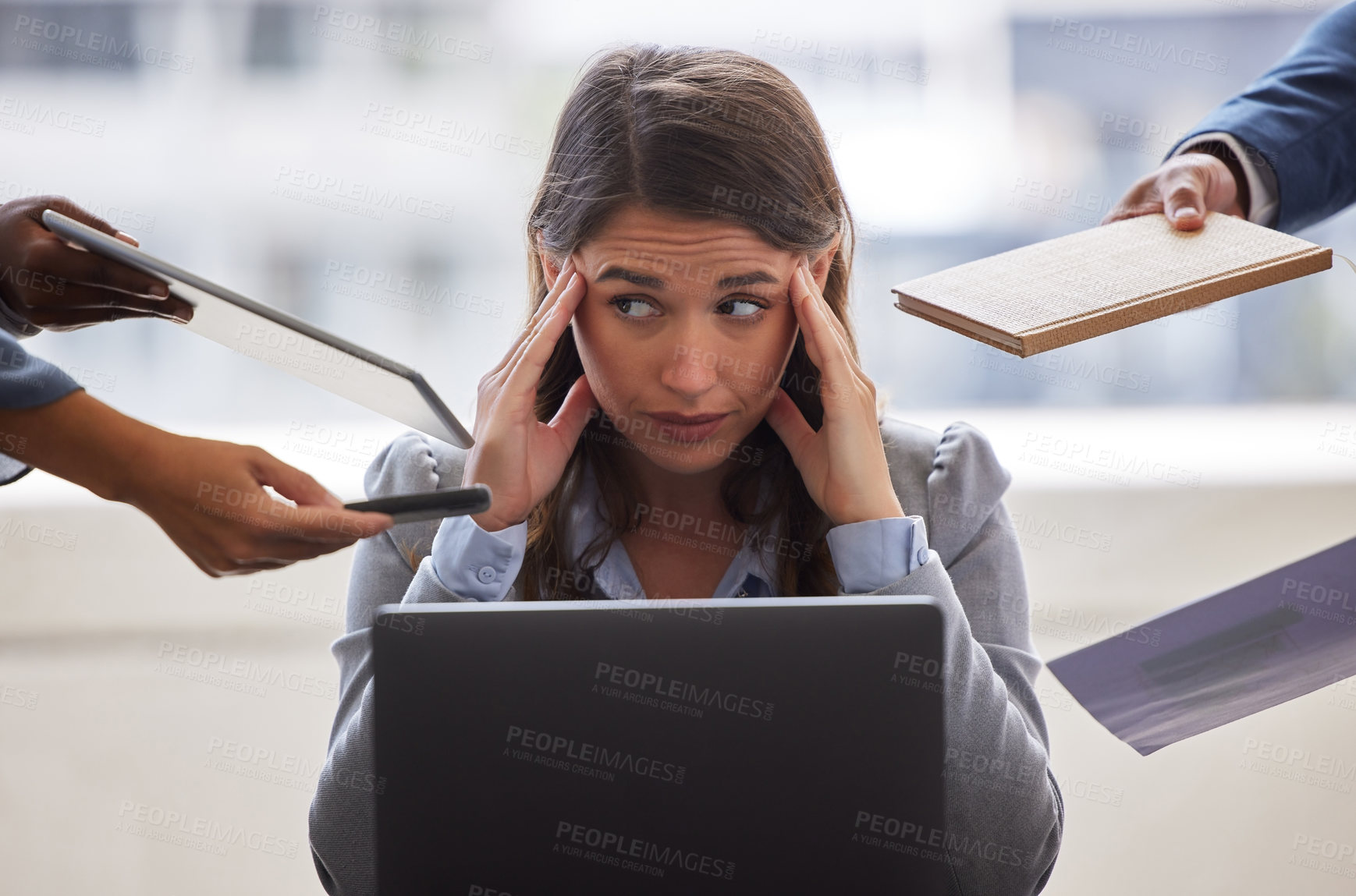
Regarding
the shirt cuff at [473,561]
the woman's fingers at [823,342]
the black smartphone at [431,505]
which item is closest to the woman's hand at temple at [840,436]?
the woman's fingers at [823,342]

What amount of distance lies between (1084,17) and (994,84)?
312mm

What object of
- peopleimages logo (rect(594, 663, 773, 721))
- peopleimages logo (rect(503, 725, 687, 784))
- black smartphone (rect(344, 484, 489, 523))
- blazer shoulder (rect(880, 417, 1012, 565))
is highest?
black smartphone (rect(344, 484, 489, 523))

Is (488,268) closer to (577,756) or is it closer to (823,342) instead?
(823,342)

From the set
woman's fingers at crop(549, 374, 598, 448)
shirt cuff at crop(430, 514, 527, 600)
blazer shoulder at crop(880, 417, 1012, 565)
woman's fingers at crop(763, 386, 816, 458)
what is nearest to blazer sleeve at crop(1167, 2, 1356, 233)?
blazer shoulder at crop(880, 417, 1012, 565)

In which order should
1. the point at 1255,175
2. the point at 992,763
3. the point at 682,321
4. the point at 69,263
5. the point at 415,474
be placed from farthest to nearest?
the point at 415,474 → the point at 1255,175 → the point at 682,321 → the point at 992,763 → the point at 69,263

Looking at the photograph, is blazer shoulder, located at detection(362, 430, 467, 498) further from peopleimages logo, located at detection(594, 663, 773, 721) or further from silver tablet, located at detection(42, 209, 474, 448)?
peopleimages logo, located at detection(594, 663, 773, 721)

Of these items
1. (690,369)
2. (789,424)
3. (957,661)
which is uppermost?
(690,369)

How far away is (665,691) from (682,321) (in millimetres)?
613

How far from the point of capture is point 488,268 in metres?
3.08

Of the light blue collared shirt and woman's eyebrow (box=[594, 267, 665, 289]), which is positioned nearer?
the light blue collared shirt

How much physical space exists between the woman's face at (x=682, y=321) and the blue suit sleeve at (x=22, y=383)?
0.62 m

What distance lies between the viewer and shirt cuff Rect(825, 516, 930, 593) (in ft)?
3.59

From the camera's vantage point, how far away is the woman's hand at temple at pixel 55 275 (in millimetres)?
956

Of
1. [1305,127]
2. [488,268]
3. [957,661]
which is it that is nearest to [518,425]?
[957,661]
